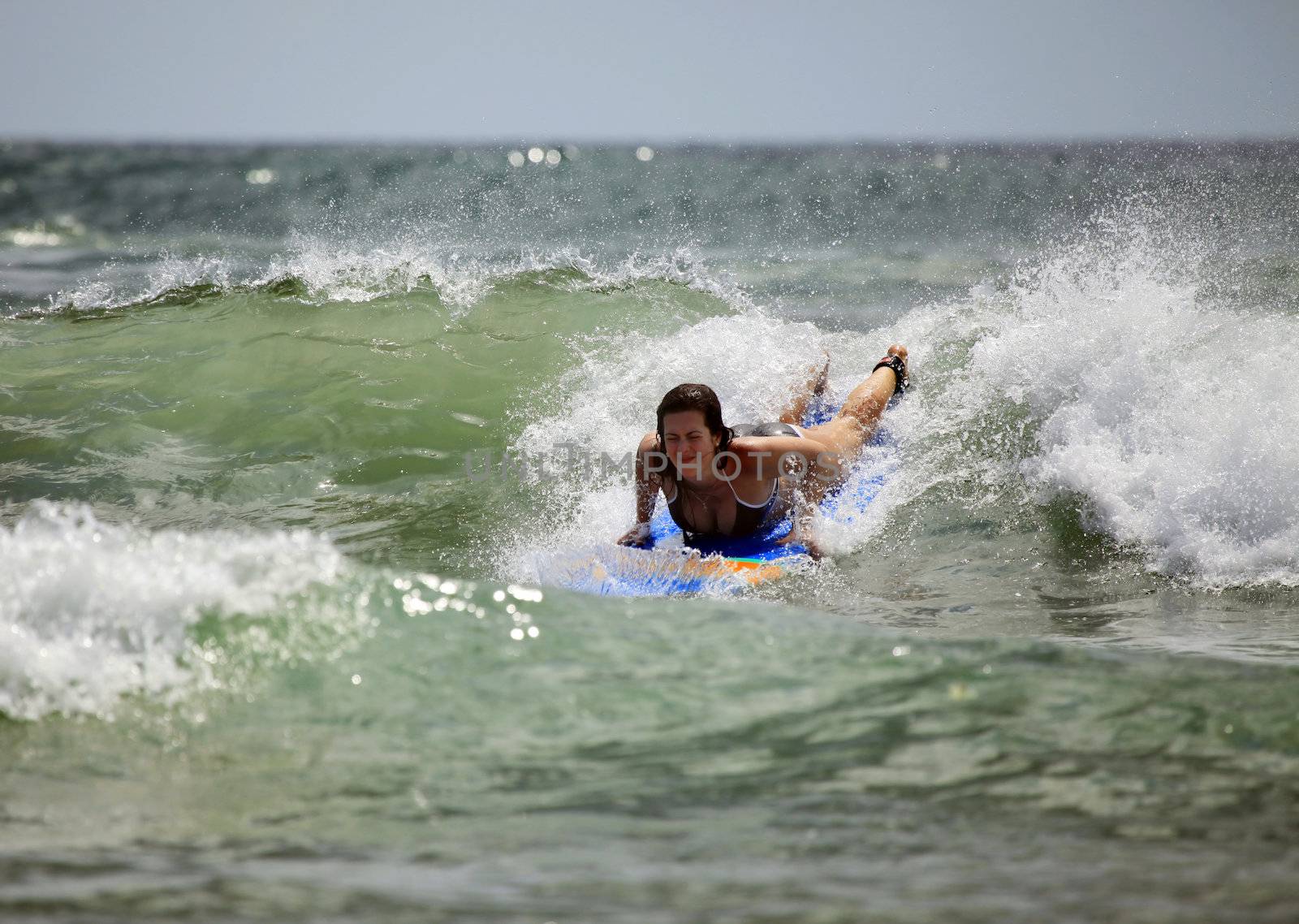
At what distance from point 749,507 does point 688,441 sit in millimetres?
A: 553

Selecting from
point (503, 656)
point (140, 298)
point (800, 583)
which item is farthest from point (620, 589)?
point (140, 298)

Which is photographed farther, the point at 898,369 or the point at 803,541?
the point at 898,369

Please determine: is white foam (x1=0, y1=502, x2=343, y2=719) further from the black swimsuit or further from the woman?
the black swimsuit

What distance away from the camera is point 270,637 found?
11.5ft

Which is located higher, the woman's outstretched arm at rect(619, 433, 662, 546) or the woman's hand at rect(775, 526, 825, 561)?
the woman's outstretched arm at rect(619, 433, 662, 546)

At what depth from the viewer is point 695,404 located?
223 inches

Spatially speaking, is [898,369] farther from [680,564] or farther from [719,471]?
[680,564]

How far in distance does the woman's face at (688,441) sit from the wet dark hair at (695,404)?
2 cm

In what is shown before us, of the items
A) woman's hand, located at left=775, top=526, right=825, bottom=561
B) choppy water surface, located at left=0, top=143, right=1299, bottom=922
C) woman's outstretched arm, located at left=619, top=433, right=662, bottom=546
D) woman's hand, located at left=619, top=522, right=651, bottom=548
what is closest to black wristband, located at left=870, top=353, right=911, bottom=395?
choppy water surface, located at left=0, top=143, right=1299, bottom=922

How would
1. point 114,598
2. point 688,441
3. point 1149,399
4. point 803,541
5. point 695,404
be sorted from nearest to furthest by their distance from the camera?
point 114,598
point 695,404
point 688,441
point 803,541
point 1149,399

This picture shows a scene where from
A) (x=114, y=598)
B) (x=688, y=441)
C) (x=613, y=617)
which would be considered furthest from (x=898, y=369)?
(x=114, y=598)

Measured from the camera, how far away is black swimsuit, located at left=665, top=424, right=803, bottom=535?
6055mm

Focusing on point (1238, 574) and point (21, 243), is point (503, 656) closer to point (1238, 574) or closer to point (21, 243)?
point (1238, 574)

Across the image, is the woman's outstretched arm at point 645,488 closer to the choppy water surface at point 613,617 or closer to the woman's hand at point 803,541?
the choppy water surface at point 613,617
